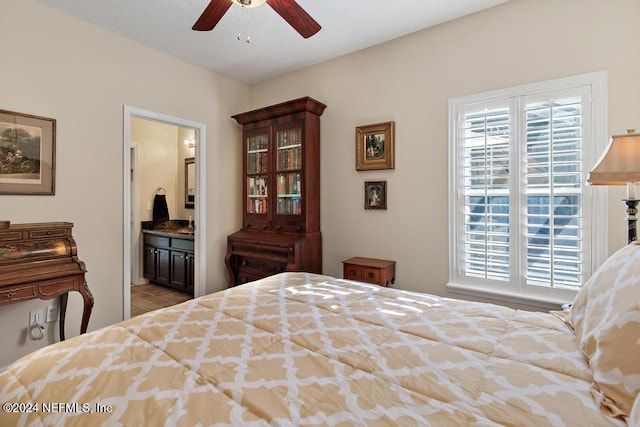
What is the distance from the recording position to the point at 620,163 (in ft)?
5.52

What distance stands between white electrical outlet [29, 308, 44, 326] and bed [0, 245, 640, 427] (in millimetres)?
1823

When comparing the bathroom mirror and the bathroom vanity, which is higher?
the bathroom mirror

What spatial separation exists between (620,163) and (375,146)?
6.16ft

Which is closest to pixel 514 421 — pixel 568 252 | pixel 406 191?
pixel 568 252

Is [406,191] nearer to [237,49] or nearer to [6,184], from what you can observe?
[237,49]

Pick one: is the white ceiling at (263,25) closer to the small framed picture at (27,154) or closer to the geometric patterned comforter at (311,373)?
the small framed picture at (27,154)

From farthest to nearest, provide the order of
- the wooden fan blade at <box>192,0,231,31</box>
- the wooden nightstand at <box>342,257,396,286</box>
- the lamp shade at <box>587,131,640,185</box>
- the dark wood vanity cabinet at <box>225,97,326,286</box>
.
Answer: the dark wood vanity cabinet at <box>225,97,326,286</box>, the wooden nightstand at <box>342,257,396,286</box>, the wooden fan blade at <box>192,0,231,31</box>, the lamp shade at <box>587,131,640,185</box>

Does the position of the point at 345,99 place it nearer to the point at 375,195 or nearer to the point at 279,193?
the point at 375,195

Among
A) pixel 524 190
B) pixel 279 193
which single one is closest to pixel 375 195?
pixel 279 193

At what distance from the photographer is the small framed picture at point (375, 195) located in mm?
3158

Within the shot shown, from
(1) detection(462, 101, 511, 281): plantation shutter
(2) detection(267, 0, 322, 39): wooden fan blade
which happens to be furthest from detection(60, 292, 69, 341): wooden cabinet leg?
(1) detection(462, 101, 511, 281): plantation shutter

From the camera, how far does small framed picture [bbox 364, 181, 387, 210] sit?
3.16 meters

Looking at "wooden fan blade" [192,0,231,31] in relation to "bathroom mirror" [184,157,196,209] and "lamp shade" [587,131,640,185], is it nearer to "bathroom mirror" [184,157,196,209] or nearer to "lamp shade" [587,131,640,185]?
"lamp shade" [587,131,640,185]

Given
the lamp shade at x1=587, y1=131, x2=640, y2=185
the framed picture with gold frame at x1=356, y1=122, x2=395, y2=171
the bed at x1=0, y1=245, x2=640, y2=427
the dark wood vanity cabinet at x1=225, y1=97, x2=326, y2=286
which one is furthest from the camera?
the dark wood vanity cabinet at x1=225, y1=97, x2=326, y2=286
